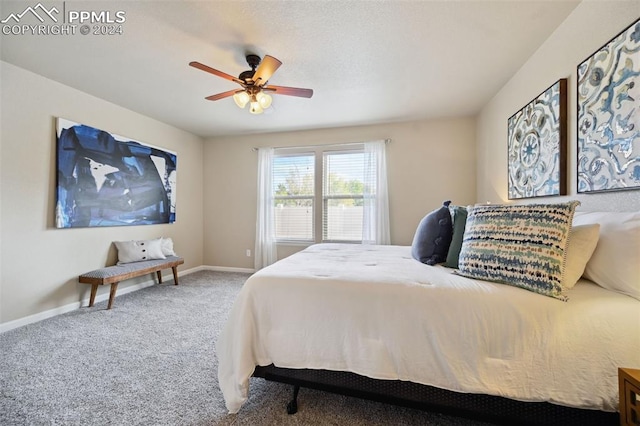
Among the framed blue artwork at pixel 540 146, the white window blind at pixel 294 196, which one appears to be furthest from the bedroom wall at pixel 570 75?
the white window blind at pixel 294 196

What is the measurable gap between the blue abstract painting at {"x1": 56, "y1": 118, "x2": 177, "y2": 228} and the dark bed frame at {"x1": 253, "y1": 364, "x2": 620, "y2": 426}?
2.96 metres

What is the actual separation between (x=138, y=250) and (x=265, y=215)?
186 centimetres

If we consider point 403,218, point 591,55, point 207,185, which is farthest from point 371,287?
point 207,185

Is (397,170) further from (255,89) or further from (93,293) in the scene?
(93,293)

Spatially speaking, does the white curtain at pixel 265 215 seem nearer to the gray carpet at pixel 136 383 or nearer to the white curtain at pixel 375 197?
the white curtain at pixel 375 197

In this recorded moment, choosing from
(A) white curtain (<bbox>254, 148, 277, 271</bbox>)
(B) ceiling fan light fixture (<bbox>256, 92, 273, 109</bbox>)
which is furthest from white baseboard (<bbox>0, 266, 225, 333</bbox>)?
(B) ceiling fan light fixture (<bbox>256, 92, 273, 109</bbox>)

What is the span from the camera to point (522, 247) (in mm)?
1228

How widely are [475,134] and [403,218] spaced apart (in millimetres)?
1582

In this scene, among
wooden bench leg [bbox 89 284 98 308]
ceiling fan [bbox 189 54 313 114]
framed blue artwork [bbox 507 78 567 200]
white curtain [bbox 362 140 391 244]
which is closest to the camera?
framed blue artwork [bbox 507 78 567 200]

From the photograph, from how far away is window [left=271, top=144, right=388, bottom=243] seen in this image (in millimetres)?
4105

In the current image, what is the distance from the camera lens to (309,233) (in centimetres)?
432

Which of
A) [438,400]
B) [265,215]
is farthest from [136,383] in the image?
[265,215]

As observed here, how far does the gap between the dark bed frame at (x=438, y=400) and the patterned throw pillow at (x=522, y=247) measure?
491 mm

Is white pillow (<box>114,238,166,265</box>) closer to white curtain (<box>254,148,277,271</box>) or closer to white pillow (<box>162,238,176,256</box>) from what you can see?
white pillow (<box>162,238,176,256</box>)
